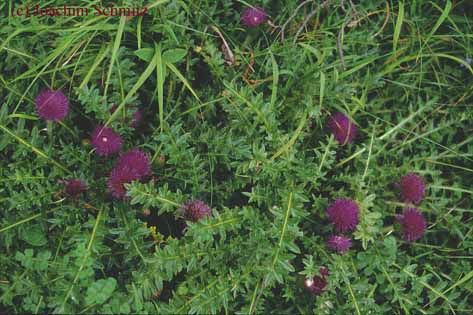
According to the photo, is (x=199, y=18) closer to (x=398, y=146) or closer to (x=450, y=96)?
(x=398, y=146)

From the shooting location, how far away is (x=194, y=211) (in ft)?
7.71

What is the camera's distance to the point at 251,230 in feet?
7.82

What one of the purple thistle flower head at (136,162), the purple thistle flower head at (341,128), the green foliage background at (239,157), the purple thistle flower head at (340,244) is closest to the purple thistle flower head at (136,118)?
the green foliage background at (239,157)

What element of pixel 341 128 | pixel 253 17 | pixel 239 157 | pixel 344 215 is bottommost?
pixel 344 215

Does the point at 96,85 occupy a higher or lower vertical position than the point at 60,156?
higher

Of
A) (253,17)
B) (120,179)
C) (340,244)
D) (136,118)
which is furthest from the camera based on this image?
(253,17)

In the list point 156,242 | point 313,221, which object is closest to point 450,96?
point 313,221

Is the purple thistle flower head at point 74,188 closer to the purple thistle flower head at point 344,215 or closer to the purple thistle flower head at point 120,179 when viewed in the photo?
the purple thistle flower head at point 120,179

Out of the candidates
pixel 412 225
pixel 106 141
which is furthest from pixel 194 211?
pixel 412 225

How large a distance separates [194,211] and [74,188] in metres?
0.46

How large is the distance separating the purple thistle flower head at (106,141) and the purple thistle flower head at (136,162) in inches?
2.0

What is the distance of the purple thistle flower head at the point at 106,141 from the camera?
94.7 inches

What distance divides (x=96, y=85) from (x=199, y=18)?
1.71ft

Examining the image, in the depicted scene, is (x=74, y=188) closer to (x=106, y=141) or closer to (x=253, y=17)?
(x=106, y=141)
